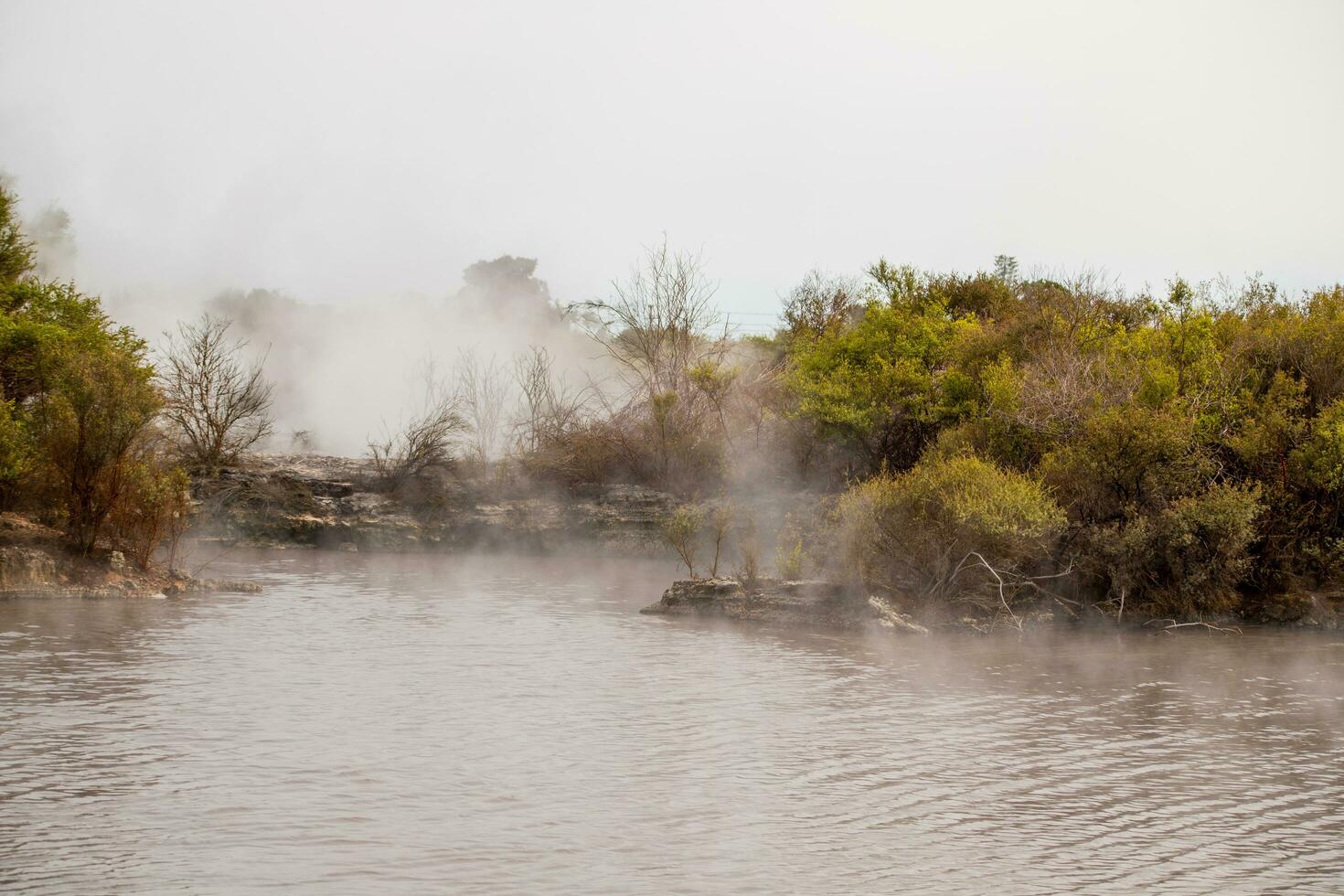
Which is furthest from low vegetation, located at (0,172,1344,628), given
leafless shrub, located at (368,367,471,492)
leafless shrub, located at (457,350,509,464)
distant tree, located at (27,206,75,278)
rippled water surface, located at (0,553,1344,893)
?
distant tree, located at (27,206,75,278)

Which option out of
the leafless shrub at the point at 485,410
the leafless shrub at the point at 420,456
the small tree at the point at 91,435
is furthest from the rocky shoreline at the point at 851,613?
the leafless shrub at the point at 485,410

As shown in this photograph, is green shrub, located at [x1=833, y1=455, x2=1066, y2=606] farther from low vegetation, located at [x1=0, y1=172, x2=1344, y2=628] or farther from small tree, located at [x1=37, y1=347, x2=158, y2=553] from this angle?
small tree, located at [x1=37, y1=347, x2=158, y2=553]

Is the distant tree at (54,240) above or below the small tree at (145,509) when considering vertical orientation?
above

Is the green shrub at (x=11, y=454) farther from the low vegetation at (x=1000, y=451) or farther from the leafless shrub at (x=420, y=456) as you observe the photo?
the leafless shrub at (x=420, y=456)

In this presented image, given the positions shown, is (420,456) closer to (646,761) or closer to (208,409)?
(208,409)

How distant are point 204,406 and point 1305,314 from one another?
112 feet

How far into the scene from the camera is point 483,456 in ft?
144

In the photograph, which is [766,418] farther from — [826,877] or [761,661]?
[826,877]

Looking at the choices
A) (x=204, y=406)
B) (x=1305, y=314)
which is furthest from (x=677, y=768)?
(x=204, y=406)

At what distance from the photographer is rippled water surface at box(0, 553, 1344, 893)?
9125 millimetres

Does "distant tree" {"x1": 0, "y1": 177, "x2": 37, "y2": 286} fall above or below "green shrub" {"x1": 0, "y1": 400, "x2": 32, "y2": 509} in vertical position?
above

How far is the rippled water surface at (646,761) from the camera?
29.9ft

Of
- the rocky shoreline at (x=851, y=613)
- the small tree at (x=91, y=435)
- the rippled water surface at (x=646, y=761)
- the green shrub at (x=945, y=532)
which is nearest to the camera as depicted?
the rippled water surface at (x=646, y=761)

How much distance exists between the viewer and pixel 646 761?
12.4m
